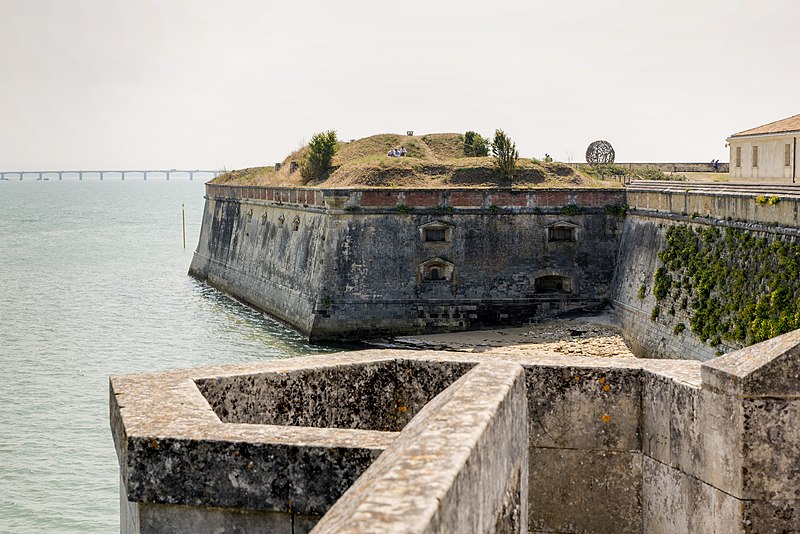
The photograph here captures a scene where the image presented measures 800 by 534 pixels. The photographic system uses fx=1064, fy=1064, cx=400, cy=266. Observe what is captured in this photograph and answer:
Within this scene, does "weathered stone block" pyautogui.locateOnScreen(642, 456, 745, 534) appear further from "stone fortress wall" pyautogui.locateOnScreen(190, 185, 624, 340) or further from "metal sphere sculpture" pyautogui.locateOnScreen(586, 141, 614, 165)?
"metal sphere sculpture" pyautogui.locateOnScreen(586, 141, 614, 165)

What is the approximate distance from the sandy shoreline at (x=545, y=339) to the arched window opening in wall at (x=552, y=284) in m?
1.04

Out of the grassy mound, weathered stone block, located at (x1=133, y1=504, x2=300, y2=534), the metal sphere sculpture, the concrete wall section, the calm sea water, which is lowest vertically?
the calm sea water

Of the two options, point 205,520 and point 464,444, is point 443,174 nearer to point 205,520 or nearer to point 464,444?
point 205,520

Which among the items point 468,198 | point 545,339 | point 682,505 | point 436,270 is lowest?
point 545,339

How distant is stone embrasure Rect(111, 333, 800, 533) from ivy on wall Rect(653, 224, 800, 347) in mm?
13232

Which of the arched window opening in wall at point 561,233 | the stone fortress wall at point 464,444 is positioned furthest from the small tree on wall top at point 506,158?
the stone fortress wall at point 464,444

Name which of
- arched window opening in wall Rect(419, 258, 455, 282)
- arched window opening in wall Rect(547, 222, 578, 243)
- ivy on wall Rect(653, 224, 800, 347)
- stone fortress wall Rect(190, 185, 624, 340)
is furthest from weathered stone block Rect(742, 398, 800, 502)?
arched window opening in wall Rect(547, 222, 578, 243)

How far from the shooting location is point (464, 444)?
321 cm

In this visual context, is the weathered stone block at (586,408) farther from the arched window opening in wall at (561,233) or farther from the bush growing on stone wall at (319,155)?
the bush growing on stone wall at (319,155)

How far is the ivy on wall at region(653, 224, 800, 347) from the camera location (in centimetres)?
1853

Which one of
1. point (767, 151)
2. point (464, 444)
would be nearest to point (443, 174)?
point (767, 151)

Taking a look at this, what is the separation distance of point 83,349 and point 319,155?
41.2 feet

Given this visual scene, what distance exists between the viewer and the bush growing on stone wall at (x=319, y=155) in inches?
1485

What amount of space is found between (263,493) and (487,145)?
35.8 meters
